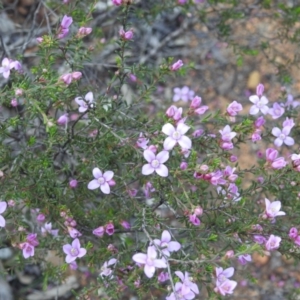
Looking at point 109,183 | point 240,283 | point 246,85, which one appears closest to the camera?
point 109,183

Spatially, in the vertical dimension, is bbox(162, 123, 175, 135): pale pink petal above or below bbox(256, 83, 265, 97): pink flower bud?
above

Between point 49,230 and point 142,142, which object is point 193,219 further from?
point 49,230

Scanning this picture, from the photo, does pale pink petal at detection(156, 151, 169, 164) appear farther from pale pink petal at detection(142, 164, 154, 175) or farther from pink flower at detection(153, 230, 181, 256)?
pink flower at detection(153, 230, 181, 256)

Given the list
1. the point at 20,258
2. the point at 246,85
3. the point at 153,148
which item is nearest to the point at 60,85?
the point at 153,148

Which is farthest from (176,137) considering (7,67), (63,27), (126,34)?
(7,67)

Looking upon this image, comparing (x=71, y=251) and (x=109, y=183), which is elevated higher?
(x=109, y=183)

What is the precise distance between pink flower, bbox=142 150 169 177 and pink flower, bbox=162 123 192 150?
5cm

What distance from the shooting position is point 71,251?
2943 millimetres

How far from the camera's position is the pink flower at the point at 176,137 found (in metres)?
2.59

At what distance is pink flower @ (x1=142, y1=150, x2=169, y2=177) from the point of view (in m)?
2.64

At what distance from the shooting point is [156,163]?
2.68 meters

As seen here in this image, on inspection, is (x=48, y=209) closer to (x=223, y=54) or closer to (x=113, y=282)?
(x=113, y=282)

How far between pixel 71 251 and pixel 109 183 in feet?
1.39

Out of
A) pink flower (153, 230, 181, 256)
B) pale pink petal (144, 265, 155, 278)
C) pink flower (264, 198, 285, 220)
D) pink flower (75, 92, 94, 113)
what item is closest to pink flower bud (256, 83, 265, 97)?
pink flower (264, 198, 285, 220)
